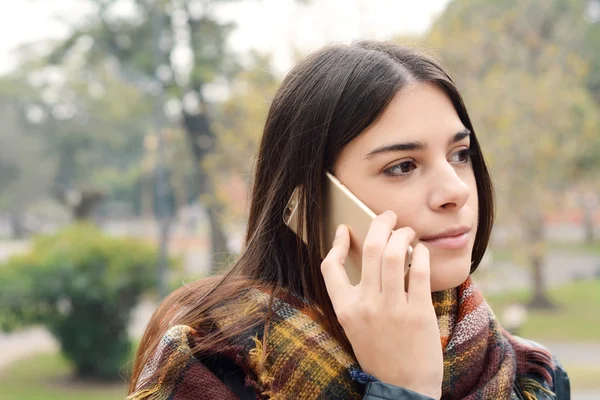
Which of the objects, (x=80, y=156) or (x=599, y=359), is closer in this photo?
(x=599, y=359)

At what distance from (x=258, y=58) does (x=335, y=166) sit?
12471 millimetres

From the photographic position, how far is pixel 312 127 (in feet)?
5.14

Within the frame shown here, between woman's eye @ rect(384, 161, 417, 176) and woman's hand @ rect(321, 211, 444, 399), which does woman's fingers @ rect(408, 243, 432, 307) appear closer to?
woman's hand @ rect(321, 211, 444, 399)

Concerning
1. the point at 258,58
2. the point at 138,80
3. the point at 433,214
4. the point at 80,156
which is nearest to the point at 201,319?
the point at 433,214

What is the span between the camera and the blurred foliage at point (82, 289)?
35.2ft

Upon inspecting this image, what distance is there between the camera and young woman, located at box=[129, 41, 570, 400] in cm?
134

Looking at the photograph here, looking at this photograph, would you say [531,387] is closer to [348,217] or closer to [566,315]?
[348,217]

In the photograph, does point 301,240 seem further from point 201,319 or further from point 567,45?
point 567,45

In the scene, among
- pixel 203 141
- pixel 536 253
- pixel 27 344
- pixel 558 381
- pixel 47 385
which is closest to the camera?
pixel 558 381

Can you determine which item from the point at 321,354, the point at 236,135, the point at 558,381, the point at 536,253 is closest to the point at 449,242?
the point at 321,354

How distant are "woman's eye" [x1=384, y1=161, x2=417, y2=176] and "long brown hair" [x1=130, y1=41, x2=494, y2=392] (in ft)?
0.37

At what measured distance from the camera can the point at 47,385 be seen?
12.5m

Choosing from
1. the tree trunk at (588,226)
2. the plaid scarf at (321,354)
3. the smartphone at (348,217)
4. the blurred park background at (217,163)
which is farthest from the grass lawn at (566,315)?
the smartphone at (348,217)

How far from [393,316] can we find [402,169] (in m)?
0.34
